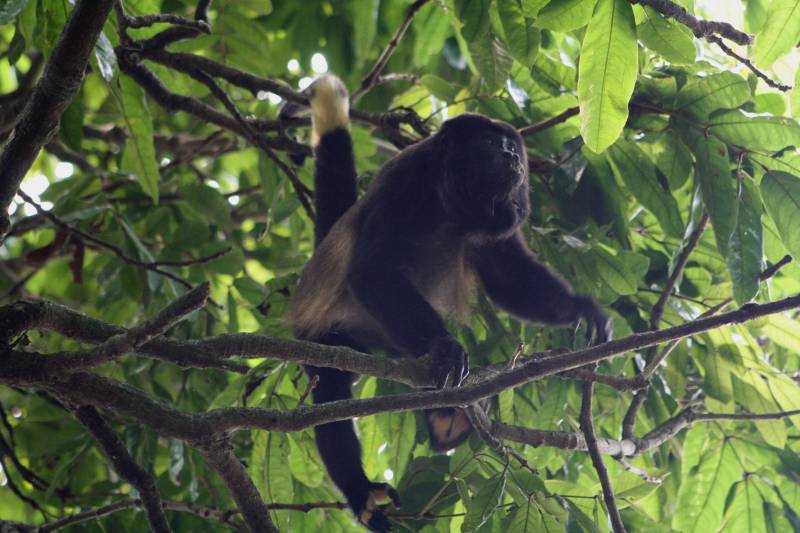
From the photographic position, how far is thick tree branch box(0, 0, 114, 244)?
6.57 feet

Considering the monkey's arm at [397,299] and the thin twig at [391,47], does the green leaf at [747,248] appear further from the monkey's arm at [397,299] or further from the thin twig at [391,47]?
the thin twig at [391,47]

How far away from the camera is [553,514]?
9.11 ft

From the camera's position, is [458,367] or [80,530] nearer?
[458,367]

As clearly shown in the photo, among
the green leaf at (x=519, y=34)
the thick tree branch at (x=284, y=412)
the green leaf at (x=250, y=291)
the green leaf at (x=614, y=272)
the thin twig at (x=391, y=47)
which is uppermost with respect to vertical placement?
the thin twig at (x=391, y=47)

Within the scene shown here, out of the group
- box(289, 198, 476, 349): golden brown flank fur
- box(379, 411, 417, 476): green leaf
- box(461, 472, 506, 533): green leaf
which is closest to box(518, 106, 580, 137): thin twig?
box(289, 198, 476, 349): golden brown flank fur

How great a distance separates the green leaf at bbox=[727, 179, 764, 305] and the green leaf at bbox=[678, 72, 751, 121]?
353 millimetres

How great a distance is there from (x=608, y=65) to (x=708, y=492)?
6.27 feet

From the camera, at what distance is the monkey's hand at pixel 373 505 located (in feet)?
11.6

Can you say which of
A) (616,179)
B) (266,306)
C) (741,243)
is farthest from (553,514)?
(266,306)

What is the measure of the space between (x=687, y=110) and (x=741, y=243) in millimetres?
672

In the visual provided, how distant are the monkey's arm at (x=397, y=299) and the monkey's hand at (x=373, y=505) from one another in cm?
62

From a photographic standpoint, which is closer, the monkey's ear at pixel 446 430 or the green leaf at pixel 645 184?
the green leaf at pixel 645 184

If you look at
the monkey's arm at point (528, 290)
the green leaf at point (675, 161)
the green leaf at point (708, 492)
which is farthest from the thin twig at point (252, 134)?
the green leaf at point (708, 492)

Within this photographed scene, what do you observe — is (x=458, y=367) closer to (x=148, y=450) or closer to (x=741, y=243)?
(x=741, y=243)
